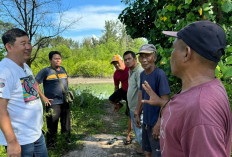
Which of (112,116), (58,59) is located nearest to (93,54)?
(112,116)

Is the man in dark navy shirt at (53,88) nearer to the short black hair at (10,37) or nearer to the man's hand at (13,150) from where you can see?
the short black hair at (10,37)

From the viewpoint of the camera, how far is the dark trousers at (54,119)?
11.8 ft

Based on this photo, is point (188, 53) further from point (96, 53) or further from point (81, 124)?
point (96, 53)

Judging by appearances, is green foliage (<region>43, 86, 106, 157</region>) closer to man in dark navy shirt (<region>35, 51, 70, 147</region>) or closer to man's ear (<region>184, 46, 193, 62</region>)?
man in dark navy shirt (<region>35, 51, 70, 147</region>)

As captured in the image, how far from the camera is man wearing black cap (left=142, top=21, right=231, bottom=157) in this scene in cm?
69

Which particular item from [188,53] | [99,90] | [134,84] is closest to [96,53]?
Answer: [99,90]

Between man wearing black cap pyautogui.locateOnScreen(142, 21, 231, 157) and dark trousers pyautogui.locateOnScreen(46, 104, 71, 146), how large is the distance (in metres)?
3.08

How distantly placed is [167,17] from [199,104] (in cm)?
239

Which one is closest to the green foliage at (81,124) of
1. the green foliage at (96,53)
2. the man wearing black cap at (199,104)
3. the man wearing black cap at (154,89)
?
the man wearing black cap at (154,89)

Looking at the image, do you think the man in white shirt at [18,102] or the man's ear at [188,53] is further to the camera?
the man in white shirt at [18,102]

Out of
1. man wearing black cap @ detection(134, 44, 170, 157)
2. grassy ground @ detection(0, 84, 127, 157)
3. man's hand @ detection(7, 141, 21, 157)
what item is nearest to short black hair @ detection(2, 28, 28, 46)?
man's hand @ detection(7, 141, 21, 157)

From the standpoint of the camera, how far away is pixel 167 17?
2.81 meters

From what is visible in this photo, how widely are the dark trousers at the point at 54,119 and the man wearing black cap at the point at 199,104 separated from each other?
3.08 m

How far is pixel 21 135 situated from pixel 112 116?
5.25 metres
